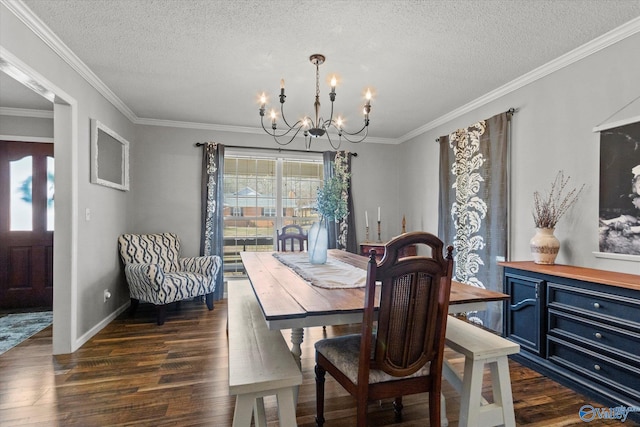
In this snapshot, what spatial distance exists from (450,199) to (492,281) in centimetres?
109

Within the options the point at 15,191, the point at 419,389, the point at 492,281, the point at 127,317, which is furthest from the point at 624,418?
the point at 15,191

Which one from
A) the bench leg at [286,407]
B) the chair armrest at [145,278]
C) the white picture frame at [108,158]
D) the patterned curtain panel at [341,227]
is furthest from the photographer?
the patterned curtain panel at [341,227]

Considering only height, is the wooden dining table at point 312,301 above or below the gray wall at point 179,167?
below

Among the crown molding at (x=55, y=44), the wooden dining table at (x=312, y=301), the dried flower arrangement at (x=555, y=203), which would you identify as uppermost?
the crown molding at (x=55, y=44)

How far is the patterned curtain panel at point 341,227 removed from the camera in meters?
4.88

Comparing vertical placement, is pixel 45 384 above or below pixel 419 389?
below

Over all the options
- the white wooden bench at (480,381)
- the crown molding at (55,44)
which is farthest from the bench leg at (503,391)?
the crown molding at (55,44)

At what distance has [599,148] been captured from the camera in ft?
7.88

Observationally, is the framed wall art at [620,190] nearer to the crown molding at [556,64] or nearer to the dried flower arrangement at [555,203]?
the dried flower arrangement at [555,203]

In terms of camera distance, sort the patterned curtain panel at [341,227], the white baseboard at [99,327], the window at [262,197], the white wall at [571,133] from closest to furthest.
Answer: the white wall at [571,133] → the white baseboard at [99,327] → the window at [262,197] → the patterned curtain panel at [341,227]

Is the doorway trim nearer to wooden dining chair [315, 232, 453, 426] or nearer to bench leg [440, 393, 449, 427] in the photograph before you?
wooden dining chair [315, 232, 453, 426]

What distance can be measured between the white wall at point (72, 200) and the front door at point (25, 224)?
1341 mm

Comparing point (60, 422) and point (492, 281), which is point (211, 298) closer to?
point (60, 422)

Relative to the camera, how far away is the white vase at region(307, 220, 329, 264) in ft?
8.27
